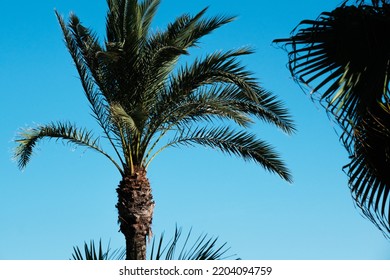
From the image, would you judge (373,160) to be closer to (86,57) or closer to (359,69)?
(359,69)

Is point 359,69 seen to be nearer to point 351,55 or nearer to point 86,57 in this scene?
point 351,55

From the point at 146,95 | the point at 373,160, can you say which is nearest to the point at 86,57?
the point at 146,95

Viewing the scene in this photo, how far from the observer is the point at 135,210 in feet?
41.2

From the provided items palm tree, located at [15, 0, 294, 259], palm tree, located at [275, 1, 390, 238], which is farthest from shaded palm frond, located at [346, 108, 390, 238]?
palm tree, located at [15, 0, 294, 259]

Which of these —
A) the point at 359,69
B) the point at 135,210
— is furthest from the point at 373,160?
the point at 135,210

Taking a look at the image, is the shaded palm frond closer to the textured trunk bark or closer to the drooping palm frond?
the drooping palm frond

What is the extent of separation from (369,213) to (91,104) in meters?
8.57

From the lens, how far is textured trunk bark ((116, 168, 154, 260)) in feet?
40.6

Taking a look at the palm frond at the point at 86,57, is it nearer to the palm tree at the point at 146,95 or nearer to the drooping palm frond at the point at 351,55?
the palm tree at the point at 146,95

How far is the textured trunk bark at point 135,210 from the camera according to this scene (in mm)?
12375

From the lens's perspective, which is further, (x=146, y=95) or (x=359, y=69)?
(x=146, y=95)

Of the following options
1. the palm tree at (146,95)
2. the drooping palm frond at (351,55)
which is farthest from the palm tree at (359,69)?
the palm tree at (146,95)

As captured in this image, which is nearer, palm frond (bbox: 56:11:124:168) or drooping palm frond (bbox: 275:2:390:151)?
drooping palm frond (bbox: 275:2:390:151)
